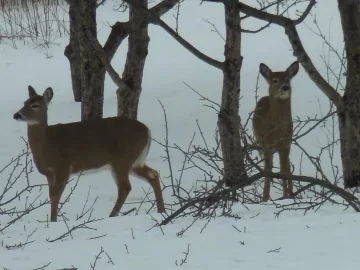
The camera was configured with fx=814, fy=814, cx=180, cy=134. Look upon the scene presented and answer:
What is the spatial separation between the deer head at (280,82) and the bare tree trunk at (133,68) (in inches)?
80.4

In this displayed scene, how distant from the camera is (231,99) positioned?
8.85m

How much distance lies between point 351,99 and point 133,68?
146 inches

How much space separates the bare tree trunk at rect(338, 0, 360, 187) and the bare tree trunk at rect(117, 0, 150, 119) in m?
3.43

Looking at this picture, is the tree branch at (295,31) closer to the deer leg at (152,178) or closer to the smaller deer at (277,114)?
the smaller deer at (277,114)

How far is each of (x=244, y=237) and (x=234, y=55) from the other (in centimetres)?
405

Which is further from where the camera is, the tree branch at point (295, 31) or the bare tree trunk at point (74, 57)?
the bare tree trunk at point (74, 57)

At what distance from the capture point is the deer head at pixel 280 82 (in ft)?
30.0

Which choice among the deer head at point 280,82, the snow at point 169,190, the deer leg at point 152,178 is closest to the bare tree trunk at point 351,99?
the deer head at point 280,82

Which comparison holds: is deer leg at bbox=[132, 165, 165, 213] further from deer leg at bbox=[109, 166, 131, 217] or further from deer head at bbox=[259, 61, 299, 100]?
deer head at bbox=[259, 61, 299, 100]

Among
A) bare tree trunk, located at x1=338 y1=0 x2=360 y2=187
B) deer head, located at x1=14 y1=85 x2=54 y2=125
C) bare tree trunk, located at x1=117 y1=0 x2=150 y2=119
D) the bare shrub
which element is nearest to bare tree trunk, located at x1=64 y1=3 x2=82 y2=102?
bare tree trunk, located at x1=117 y1=0 x2=150 y2=119

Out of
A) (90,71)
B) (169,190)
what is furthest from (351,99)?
(90,71)

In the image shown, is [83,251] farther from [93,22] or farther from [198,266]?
[93,22]

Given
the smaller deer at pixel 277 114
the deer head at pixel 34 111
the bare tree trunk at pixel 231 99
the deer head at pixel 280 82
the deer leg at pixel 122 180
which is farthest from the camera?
the deer head at pixel 280 82

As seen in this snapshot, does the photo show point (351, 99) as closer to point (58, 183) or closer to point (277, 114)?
point (277, 114)
